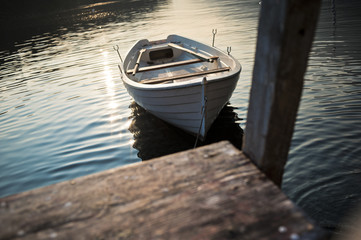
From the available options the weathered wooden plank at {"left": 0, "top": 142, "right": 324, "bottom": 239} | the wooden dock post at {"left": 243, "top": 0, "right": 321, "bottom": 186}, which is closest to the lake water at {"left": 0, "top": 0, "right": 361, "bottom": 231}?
the wooden dock post at {"left": 243, "top": 0, "right": 321, "bottom": 186}

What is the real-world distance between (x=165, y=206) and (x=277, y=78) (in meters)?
1.07

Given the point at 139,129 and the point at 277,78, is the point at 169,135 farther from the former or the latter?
the point at 277,78

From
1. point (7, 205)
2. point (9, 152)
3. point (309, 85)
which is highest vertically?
point (7, 205)

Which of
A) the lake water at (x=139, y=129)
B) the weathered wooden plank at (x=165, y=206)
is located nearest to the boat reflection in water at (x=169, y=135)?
the lake water at (x=139, y=129)

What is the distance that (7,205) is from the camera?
1658 mm

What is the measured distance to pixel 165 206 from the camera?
1.53 metres

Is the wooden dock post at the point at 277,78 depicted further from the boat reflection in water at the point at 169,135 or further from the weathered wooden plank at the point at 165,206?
the boat reflection in water at the point at 169,135

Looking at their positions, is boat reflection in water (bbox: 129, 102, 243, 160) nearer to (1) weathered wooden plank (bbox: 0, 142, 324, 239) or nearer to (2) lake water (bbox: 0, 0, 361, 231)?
(2) lake water (bbox: 0, 0, 361, 231)

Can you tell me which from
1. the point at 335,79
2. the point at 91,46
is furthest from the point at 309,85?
the point at 91,46

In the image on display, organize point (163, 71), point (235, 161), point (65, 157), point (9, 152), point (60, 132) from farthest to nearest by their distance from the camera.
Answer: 1. point (163, 71)
2. point (60, 132)
3. point (9, 152)
4. point (65, 157)
5. point (235, 161)

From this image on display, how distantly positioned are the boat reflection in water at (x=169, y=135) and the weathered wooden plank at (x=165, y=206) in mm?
4059

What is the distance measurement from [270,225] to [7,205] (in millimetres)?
1696

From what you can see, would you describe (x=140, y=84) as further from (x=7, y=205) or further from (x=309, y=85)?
(x=309, y=85)

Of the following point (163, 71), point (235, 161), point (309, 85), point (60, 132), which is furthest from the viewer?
point (163, 71)
